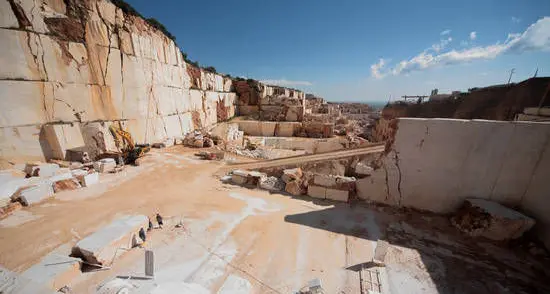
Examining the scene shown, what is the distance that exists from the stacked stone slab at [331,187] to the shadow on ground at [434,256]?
0.44 meters

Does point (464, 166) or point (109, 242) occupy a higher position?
point (464, 166)

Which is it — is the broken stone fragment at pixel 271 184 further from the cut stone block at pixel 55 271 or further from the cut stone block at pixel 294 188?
the cut stone block at pixel 55 271

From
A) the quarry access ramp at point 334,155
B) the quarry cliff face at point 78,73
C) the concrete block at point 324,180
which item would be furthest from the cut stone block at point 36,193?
the concrete block at point 324,180

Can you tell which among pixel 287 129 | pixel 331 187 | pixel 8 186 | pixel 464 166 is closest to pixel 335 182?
pixel 331 187

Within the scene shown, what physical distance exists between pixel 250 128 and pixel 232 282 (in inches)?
525

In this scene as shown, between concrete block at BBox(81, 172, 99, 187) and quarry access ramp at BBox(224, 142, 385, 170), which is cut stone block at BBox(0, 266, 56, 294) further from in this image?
quarry access ramp at BBox(224, 142, 385, 170)

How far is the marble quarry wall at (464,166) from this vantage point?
9.99 ft

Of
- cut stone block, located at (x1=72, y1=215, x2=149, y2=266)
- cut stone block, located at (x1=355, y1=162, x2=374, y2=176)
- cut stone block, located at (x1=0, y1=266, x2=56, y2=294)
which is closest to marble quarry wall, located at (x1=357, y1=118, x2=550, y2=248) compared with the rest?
cut stone block, located at (x1=355, y1=162, x2=374, y2=176)

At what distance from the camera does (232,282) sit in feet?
7.36

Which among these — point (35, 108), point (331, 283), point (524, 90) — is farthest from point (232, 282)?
point (524, 90)

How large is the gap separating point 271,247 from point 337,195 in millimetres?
1967

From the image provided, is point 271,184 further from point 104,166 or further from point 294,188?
point 104,166

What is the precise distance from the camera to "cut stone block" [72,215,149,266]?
2.46m

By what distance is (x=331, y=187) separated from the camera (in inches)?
168
